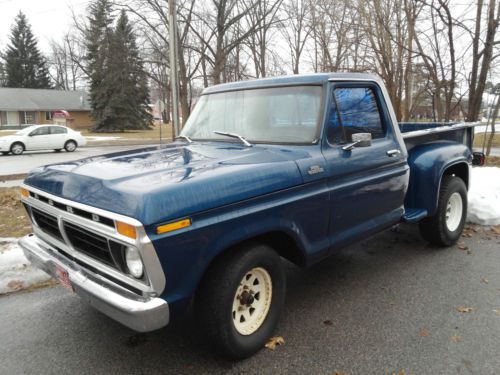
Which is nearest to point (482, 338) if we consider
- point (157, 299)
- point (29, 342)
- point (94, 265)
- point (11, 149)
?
point (157, 299)

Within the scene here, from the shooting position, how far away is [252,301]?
2865 mm

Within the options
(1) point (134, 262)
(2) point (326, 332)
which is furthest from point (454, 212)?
(1) point (134, 262)

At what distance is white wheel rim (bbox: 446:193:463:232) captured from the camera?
5.07m

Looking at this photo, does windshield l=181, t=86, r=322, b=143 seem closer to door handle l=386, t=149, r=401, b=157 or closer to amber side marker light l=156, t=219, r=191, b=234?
door handle l=386, t=149, r=401, b=157

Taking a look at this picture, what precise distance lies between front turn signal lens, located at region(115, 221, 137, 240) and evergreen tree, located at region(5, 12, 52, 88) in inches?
2511

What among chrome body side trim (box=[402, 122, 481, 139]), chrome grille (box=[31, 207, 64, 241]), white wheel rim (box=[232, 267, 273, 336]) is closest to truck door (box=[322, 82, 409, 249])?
chrome body side trim (box=[402, 122, 481, 139])

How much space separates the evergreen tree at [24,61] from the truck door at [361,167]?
63149 millimetres

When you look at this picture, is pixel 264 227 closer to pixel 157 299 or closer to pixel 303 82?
pixel 157 299

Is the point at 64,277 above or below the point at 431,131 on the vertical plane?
below

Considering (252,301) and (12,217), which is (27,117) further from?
(252,301)

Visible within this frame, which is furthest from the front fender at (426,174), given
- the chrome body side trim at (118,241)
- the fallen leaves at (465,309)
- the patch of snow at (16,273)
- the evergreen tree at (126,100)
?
the evergreen tree at (126,100)

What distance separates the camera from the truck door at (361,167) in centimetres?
334

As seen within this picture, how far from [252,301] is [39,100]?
187 ft

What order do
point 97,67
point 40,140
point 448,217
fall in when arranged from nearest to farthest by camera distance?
Answer: point 448,217, point 40,140, point 97,67
